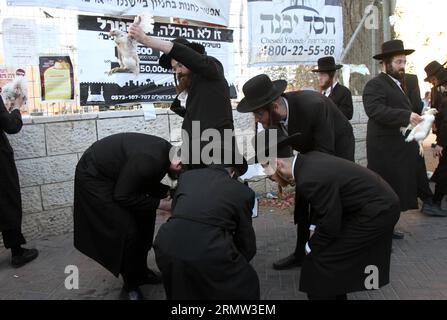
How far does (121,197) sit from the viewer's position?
122 inches

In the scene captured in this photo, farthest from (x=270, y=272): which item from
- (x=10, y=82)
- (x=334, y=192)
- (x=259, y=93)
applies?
(x=10, y=82)

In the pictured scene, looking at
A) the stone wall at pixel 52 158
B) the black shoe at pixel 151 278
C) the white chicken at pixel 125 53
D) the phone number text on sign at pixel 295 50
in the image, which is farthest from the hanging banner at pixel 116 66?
the black shoe at pixel 151 278

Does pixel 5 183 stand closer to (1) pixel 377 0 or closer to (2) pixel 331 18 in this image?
(2) pixel 331 18

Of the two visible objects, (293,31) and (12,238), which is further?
(293,31)

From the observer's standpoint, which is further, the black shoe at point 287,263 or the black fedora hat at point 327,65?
the black fedora hat at point 327,65

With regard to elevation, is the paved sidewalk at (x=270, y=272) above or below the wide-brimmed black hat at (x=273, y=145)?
below

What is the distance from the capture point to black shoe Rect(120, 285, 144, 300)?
343 centimetres

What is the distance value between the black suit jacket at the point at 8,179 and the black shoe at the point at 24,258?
0.31 meters

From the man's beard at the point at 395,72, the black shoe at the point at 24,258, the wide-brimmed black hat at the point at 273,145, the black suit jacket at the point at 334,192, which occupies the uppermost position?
the man's beard at the point at 395,72

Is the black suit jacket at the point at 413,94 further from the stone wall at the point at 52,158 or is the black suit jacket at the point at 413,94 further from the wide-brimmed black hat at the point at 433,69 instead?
the stone wall at the point at 52,158

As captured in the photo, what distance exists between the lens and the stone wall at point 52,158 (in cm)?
471

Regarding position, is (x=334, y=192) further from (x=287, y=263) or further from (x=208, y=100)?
(x=287, y=263)

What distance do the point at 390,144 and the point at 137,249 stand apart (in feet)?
8.74

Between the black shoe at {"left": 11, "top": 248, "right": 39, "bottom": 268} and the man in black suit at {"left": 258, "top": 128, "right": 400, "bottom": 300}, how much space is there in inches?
102
